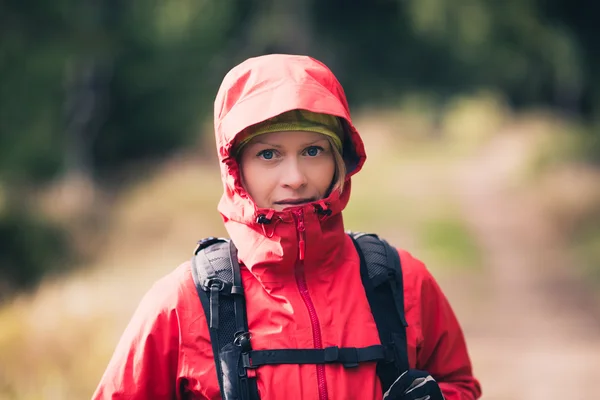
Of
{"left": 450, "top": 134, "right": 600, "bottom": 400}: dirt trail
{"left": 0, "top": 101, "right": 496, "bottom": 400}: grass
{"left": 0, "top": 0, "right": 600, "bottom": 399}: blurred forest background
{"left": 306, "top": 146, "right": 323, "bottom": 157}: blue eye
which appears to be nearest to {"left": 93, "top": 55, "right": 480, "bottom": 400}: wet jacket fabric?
{"left": 306, "top": 146, "right": 323, "bottom": 157}: blue eye

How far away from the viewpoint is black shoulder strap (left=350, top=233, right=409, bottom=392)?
8.11 feet

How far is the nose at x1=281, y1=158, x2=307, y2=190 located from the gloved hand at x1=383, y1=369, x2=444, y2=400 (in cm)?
63

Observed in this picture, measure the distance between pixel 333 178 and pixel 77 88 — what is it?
14.7m

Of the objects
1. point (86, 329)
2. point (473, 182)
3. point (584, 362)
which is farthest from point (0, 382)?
point (473, 182)

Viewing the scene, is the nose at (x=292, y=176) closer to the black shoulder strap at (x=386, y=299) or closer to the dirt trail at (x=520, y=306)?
the black shoulder strap at (x=386, y=299)

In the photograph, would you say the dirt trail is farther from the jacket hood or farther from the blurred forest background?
the jacket hood

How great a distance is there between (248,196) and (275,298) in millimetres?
309

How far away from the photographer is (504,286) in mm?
10312

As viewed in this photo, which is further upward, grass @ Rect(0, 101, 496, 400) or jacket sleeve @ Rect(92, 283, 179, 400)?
grass @ Rect(0, 101, 496, 400)

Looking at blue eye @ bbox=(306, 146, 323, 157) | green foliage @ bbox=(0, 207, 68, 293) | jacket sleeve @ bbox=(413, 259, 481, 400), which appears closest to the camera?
blue eye @ bbox=(306, 146, 323, 157)

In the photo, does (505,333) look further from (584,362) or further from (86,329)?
(86,329)

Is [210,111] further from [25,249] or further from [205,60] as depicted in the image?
[25,249]

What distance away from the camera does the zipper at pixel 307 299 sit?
238cm

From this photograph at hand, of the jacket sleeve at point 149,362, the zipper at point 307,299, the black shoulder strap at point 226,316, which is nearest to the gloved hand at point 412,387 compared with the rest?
the zipper at point 307,299
